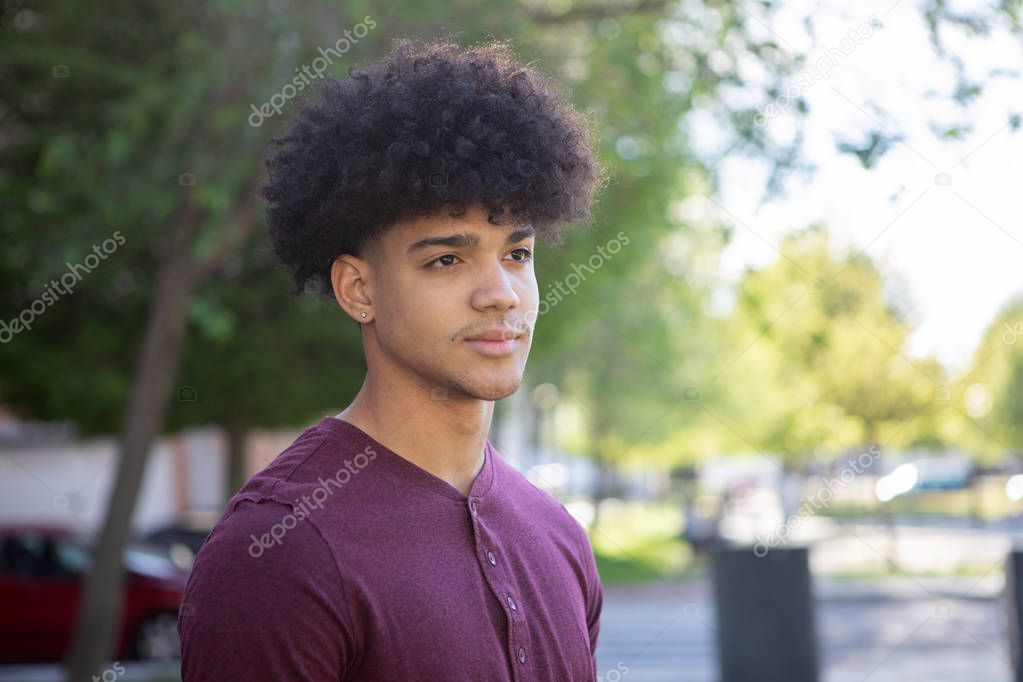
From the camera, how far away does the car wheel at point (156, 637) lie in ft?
41.3

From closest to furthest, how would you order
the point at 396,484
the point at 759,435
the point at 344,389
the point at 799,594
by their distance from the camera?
the point at 396,484 → the point at 799,594 → the point at 344,389 → the point at 759,435

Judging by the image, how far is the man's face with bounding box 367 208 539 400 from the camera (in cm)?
223

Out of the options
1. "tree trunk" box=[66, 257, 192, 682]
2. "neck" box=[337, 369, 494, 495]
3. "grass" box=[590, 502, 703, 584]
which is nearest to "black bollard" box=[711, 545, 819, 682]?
"tree trunk" box=[66, 257, 192, 682]

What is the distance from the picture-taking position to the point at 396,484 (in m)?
2.19

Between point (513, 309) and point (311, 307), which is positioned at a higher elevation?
point (311, 307)

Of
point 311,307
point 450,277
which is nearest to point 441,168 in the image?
point 450,277

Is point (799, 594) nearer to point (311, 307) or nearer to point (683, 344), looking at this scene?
point (311, 307)

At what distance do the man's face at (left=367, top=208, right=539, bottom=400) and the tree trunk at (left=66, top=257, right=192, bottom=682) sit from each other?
7155 mm

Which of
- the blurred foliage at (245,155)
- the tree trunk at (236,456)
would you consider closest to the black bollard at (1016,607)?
the blurred foliage at (245,155)

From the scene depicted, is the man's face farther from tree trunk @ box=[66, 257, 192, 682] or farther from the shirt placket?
tree trunk @ box=[66, 257, 192, 682]

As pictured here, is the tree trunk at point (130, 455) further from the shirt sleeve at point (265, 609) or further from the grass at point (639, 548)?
the shirt sleeve at point (265, 609)

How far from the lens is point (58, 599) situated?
12.3m

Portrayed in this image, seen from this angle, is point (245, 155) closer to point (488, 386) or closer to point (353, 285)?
point (353, 285)

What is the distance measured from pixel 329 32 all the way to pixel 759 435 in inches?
908
